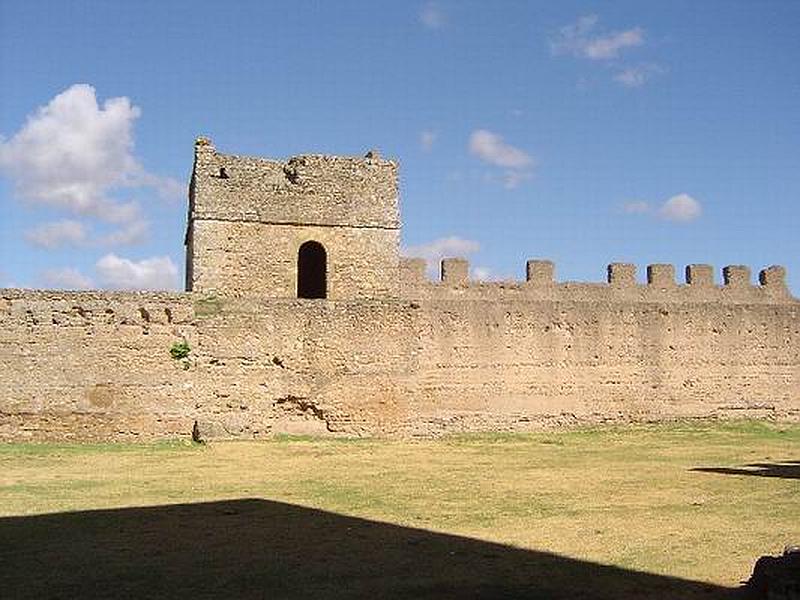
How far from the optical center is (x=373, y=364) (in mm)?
17391

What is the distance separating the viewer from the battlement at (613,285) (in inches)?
984

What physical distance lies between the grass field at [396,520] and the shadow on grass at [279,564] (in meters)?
0.02

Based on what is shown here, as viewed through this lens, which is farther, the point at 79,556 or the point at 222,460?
the point at 222,460

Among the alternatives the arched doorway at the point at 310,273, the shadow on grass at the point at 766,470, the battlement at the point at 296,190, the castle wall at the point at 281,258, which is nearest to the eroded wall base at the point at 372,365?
the castle wall at the point at 281,258

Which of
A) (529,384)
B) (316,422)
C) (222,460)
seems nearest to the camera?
(222,460)

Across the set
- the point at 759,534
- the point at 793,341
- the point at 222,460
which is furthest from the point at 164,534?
the point at 793,341

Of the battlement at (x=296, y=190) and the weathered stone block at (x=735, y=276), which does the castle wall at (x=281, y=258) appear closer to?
the battlement at (x=296, y=190)

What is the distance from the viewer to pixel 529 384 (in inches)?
712

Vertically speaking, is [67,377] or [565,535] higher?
[67,377]

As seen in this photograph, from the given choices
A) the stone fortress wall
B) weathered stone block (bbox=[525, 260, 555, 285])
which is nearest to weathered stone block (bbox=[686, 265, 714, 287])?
weathered stone block (bbox=[525, 260, 555, 285])

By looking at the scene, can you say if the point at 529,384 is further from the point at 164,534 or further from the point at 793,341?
the point at 164,534

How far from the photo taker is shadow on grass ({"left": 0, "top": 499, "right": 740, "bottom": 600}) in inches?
212

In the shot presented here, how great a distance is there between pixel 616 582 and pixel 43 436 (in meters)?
12.7

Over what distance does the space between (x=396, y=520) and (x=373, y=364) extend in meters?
9.28
